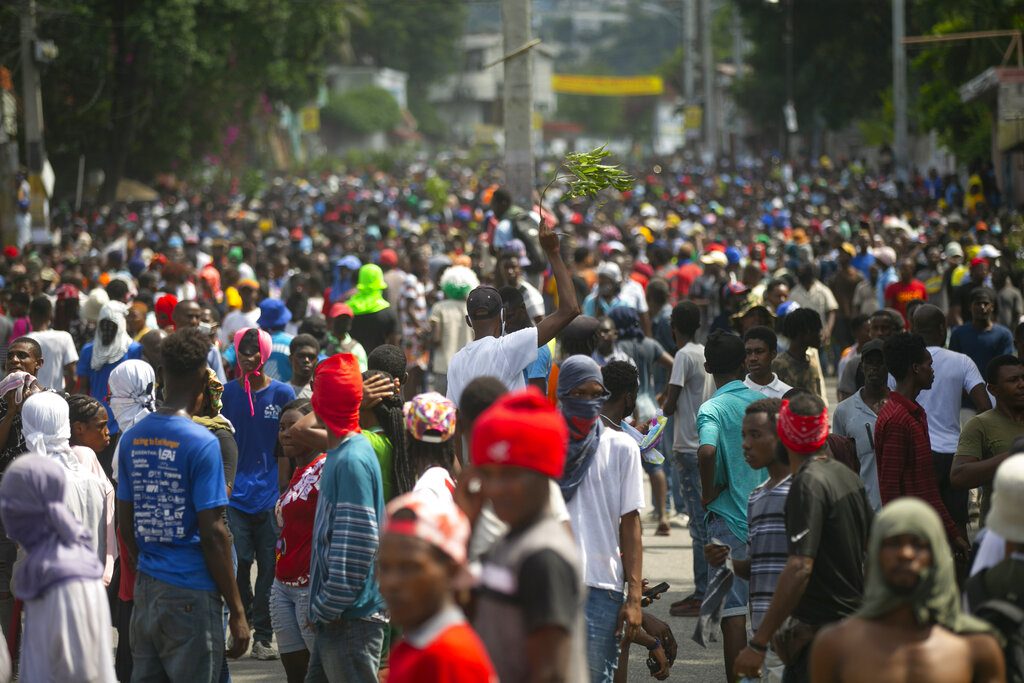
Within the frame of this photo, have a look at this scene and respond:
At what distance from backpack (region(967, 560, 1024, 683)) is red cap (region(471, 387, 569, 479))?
4.79 ft

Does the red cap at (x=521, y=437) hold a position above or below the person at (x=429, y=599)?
above

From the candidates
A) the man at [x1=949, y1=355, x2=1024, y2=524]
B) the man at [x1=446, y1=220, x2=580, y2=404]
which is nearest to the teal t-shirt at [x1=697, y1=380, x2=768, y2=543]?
the man at [x1=446, y1=220, x2=580, y2=404]

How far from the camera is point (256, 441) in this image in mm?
7855

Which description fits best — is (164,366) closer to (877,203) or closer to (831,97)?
(877,203)

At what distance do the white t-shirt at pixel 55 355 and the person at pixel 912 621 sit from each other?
7.48m

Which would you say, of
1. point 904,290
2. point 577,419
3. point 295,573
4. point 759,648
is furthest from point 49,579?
point 904,290

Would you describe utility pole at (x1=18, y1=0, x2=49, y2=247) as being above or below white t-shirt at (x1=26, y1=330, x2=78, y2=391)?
above

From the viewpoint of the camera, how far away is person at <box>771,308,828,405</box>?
27.9 feet

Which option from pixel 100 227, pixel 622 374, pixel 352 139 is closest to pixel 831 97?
pixel 100 227

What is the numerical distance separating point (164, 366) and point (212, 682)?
1150 mm

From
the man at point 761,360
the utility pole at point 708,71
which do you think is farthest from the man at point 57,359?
the utility pole at point 708,71

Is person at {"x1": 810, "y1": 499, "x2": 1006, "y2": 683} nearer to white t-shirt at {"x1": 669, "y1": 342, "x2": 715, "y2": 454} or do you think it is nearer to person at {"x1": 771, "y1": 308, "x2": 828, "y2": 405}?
person at {"x1": 771, "y1": 308, "x2": 828, "y2": 405}

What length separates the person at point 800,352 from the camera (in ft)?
27.9

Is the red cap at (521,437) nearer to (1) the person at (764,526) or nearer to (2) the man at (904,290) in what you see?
(1) the person at (764,526)
